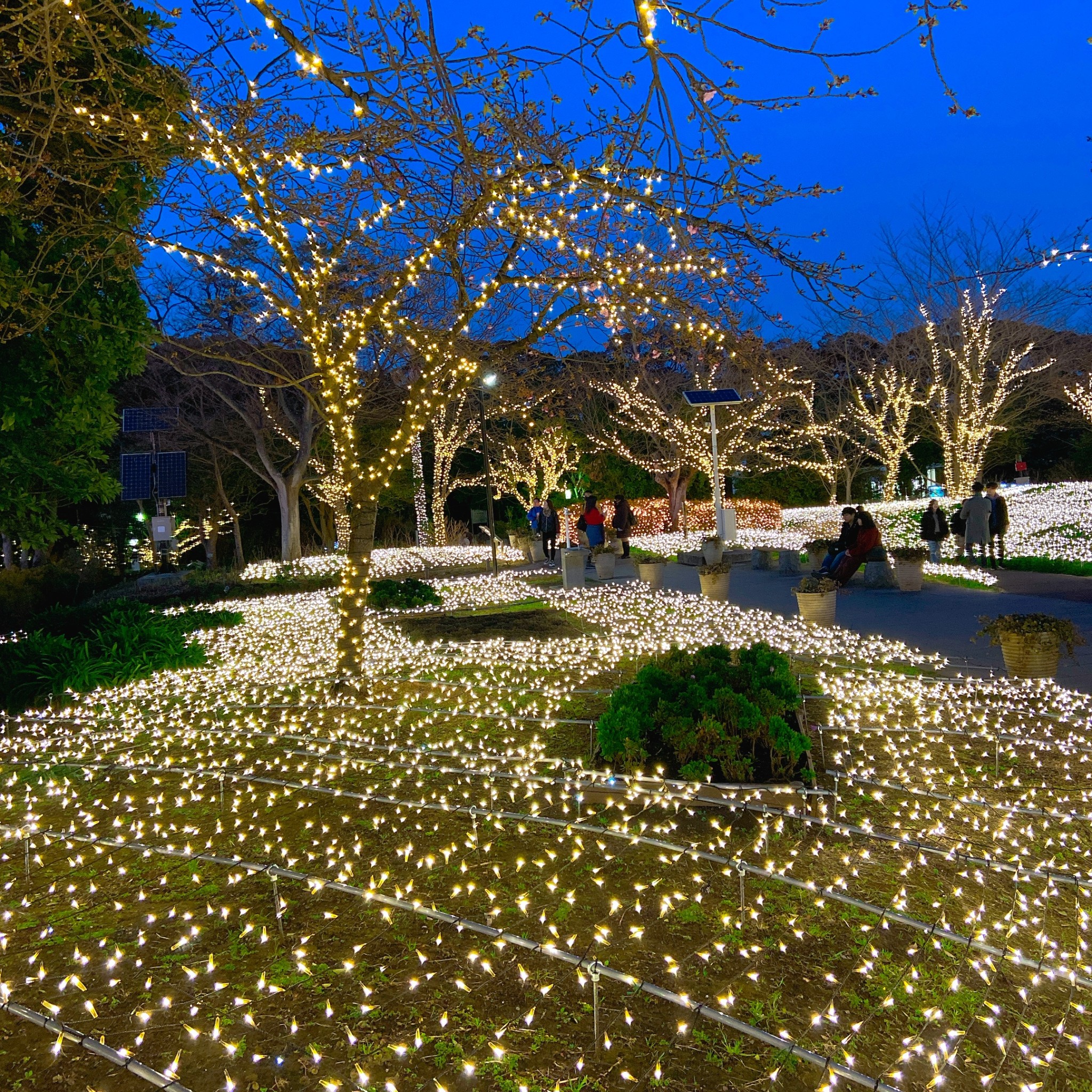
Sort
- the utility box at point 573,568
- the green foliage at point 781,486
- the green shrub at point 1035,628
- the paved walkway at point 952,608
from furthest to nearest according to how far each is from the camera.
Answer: the green foliage at point 781,486 < the utility box at point 573,568 < the paved walkway at point 952,608 < the green shrub at point 1035,628

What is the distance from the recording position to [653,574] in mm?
13344

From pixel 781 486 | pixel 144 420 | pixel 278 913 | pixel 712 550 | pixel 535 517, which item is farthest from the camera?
pixel 781 486

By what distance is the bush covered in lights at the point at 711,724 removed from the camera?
4.28 metres

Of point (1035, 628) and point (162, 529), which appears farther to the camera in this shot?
point (162, 529)

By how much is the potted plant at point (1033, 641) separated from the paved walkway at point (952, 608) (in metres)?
0.28

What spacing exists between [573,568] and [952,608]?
6099mm

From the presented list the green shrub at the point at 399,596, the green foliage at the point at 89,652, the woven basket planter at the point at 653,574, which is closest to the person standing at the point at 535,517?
the woven basket planter at the point at 653,574

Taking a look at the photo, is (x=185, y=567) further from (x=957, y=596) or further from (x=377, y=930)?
(x=377, y=930)

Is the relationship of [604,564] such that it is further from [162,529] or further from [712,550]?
[162,529]

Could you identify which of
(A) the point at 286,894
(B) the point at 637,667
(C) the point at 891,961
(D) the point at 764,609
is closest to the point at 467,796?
(A) the point at 286,894

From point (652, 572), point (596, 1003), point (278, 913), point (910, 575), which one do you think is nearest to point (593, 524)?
point (652, 572)

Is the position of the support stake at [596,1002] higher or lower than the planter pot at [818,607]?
lower

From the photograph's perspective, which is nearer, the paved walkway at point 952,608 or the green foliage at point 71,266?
the green foliage at point 71,266

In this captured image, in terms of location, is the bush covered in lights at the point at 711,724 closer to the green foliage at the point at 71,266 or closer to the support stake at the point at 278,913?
the support stake at the point at 278,913
